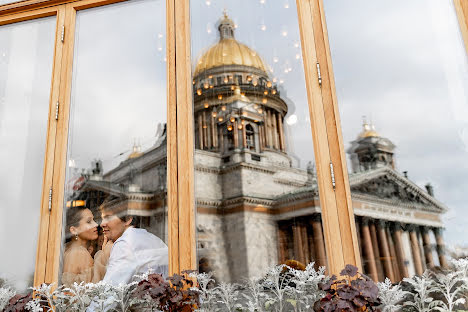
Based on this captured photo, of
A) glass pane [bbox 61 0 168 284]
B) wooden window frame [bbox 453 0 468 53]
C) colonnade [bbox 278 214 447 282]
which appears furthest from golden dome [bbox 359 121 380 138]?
glass pane [bbox 61 0 168 284]

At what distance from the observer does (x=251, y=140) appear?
9.28m

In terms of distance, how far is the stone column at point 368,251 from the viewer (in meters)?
2.58

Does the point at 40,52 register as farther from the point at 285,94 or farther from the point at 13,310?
the point at 285,94

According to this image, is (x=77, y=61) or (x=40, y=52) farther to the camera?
(x=40, y=52)

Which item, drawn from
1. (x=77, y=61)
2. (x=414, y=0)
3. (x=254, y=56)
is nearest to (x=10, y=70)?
(x=77, y=61)

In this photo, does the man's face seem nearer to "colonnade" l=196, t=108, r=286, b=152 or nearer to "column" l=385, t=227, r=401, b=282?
"column" l=385, t=227, r=401, b=282

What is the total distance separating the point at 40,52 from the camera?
→ 3586 mm

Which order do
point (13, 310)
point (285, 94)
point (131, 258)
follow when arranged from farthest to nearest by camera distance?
point (285, 94) → point (131, 258) → point (13, 310)

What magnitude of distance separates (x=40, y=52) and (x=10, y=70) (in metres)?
0.50

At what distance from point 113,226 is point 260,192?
175 inches

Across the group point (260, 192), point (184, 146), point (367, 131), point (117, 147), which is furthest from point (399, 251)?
point (260, 192)

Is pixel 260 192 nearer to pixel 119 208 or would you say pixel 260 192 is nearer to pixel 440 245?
pixel 440 245

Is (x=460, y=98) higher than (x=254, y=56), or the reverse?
(x=254, y=56)

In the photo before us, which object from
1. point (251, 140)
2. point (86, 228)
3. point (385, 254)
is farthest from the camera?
point (251, 140)
